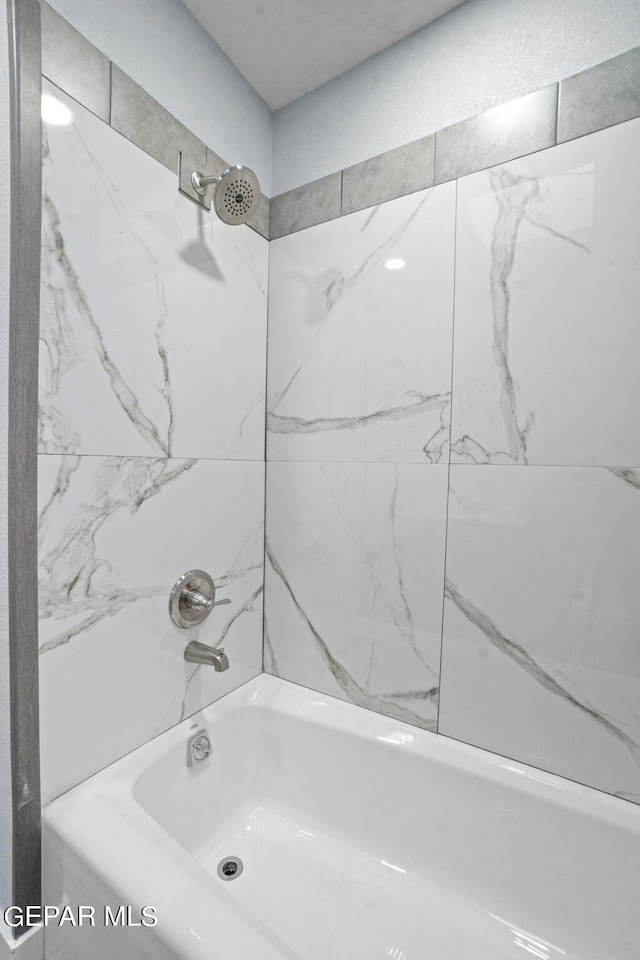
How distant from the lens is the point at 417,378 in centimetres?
124

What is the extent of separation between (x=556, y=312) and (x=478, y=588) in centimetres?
69

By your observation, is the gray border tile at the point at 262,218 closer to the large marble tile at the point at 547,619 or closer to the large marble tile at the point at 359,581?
the large marble tile at the point at 359,581

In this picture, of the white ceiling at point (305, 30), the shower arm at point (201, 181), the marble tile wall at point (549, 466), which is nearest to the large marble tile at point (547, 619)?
the marble tile wall at point (549, 466)

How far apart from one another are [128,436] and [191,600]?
0.47m

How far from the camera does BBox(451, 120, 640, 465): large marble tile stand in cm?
98

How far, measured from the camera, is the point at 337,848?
1.25 meters

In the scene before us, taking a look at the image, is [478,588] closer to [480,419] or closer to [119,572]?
[480,419]

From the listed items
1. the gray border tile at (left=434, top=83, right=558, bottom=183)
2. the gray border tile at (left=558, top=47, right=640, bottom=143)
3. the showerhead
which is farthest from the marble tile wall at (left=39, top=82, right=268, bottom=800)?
the gray border tile at (left=558, top=47, right=640, bottom=143)

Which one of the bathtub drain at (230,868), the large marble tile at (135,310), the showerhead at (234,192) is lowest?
the bathtub drain at (230,868)

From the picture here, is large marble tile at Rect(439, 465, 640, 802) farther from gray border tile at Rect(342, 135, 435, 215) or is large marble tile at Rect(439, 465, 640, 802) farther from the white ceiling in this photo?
the white ceiling

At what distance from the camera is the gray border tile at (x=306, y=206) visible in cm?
138

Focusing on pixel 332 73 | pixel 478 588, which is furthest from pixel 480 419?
pixel 332 73

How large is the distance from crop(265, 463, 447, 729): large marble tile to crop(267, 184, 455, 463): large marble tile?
0.09 metres

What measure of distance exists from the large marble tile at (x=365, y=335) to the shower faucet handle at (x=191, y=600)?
0.47 meters
